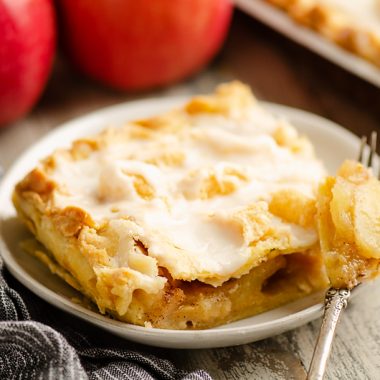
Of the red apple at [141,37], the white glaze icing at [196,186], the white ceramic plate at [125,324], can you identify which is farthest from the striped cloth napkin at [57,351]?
the red apple at [141,37]

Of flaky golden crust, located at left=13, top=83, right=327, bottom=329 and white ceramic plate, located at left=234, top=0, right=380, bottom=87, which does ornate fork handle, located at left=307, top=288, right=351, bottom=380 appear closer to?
flaky golden crust, located at left=13, top=83, right=327, bottom=329

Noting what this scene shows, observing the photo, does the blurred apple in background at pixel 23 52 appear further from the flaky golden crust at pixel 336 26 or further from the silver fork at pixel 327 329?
the silver fork at pixel 327 329

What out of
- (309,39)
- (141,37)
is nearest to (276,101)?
(309,39)

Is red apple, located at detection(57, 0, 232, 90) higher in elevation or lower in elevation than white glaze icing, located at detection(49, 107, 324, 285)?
lower

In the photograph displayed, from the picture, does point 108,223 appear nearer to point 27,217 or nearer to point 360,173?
point 27,217

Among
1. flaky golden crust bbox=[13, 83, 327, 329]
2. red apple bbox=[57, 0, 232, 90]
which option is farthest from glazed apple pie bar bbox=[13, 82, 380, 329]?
red apple bbox=[57, 0, 232, 90]

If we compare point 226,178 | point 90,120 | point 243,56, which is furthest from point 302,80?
point 226,178
